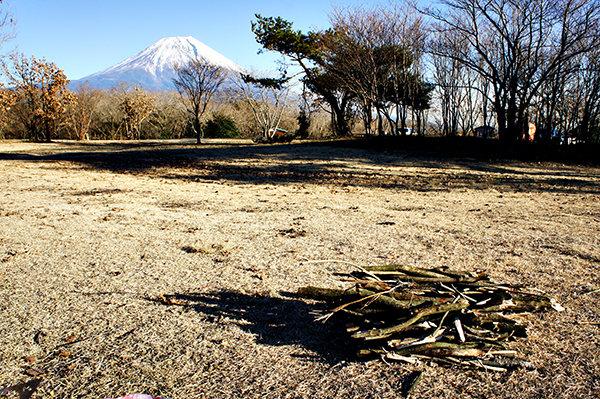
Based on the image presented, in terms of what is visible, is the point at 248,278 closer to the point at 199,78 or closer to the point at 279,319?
the point at 279,319

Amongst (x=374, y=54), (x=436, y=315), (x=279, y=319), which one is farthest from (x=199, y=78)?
(x=436, y=315)

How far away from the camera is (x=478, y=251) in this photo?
402cm

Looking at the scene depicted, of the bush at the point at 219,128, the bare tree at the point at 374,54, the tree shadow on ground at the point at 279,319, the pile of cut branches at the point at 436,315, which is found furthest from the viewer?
the bush at the point at 219,128

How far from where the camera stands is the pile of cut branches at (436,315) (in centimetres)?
211

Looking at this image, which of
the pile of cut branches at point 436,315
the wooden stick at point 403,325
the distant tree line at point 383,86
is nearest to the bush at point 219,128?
the distant tree line at point 383,86

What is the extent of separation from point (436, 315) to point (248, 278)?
A: 1656 millimetres

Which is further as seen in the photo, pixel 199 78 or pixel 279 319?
pixel 199 78

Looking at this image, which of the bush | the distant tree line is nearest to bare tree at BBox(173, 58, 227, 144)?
the distant tree line

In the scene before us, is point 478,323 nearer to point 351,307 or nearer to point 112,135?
point 351,307

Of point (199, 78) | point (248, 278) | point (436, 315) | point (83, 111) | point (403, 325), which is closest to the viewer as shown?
point (403, 325)

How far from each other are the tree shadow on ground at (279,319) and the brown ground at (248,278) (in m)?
0.01

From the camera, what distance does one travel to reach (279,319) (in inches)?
104

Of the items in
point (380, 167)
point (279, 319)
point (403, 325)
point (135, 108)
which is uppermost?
point (135, 108)

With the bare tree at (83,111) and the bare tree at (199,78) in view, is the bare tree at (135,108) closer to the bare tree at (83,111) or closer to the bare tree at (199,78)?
the bare tree at (83,111)
